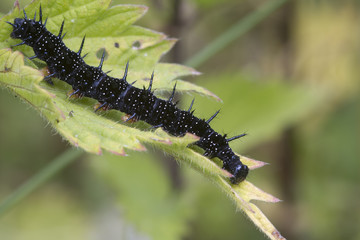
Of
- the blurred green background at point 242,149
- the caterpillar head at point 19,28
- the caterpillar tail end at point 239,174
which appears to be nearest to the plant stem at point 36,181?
the blurred green background at point 242,149

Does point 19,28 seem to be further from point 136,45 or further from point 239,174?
point 239,174

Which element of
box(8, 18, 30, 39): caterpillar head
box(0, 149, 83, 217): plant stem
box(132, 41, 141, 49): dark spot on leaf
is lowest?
box(0, 149, 83, 217): plant stem

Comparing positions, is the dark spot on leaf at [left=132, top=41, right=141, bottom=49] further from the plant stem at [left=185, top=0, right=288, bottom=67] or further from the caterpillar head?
the plant stem at [left=185, top=0, right=288, bottom=67]

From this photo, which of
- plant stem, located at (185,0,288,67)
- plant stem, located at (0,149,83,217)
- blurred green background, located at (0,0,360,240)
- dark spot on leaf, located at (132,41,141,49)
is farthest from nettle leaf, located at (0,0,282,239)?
blurred green background, located at (0,0,360,240)

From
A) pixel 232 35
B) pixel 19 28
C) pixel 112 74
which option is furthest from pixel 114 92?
pixel 232 35

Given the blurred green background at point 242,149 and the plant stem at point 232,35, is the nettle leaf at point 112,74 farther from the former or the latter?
the blurred green background at point 242,149

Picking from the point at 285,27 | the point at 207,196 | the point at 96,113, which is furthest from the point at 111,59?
the point at 285,27
